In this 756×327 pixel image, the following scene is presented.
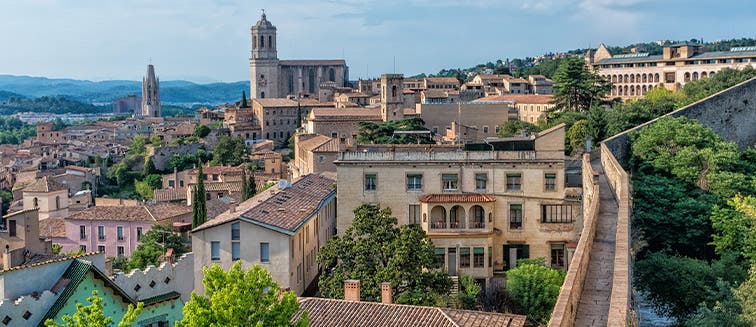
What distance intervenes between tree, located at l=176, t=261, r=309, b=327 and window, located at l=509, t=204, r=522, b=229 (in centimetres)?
1964

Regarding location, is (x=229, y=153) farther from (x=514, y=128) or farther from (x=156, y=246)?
(x=156, y=246)

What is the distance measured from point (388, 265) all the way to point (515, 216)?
9492 mm

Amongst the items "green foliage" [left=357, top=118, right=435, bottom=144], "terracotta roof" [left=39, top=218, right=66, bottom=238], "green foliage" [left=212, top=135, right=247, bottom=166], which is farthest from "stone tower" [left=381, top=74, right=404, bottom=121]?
"terracotta roof" [left=39, top=218, right=66, bottom=238]

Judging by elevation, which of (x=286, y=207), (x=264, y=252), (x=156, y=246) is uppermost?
(x=286, y=207)

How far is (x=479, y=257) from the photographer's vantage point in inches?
1265

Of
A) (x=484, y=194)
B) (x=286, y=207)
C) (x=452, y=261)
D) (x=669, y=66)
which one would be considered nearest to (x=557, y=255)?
(x=484, y=194)

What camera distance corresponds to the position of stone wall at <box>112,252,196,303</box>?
17.0 meters

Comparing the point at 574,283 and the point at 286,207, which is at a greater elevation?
the point at 574,283

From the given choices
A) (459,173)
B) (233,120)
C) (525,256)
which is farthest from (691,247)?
(233,120)

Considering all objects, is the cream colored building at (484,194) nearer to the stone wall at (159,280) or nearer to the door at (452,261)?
the door at (452,261)

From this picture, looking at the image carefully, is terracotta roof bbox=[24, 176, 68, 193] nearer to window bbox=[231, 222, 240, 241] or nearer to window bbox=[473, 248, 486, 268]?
window bbox=[231, 222, 240, 241]

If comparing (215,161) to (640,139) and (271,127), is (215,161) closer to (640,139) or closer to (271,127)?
(271,127)

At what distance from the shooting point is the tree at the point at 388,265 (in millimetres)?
24562

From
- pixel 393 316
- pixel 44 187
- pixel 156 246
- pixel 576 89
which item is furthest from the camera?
pixel 576 89
